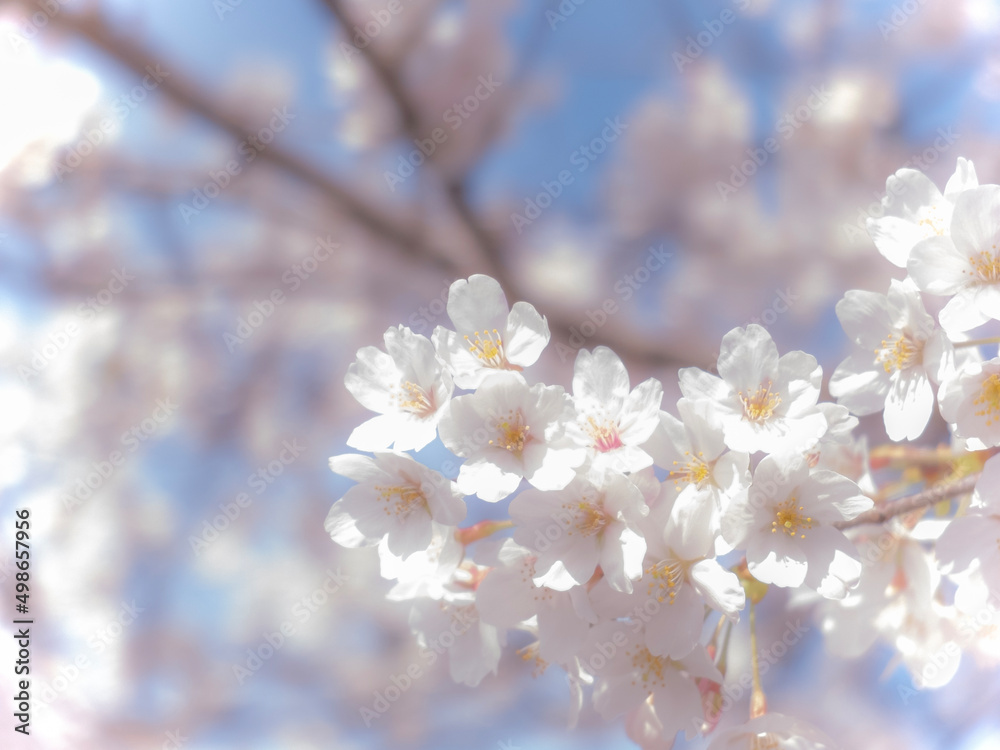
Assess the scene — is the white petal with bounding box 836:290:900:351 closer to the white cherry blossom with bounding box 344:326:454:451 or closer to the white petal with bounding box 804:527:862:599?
the white petal with bounding box 804:527:862:599

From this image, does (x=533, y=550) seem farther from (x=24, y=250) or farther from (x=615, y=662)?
(x=24, y=250)

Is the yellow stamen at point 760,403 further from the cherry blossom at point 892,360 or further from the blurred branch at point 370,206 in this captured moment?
the blurred branch at point 370,206

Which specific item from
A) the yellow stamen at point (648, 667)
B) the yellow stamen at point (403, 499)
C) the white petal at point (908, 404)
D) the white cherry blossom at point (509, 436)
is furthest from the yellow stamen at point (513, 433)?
the white petal at point (908, 404)

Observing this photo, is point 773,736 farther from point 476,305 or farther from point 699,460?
point 476,305

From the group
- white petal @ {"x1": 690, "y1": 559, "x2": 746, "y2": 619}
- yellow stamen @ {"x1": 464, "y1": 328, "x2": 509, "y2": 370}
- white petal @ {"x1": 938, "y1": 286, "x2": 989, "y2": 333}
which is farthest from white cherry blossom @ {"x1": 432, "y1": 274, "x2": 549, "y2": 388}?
white petal @ {"x1": 938, "y1": 286, "x2": 989, "y2": 333}

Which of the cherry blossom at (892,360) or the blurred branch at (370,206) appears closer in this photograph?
the cherry blossom at (892,360)

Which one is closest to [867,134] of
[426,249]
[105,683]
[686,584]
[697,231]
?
[697,231]
